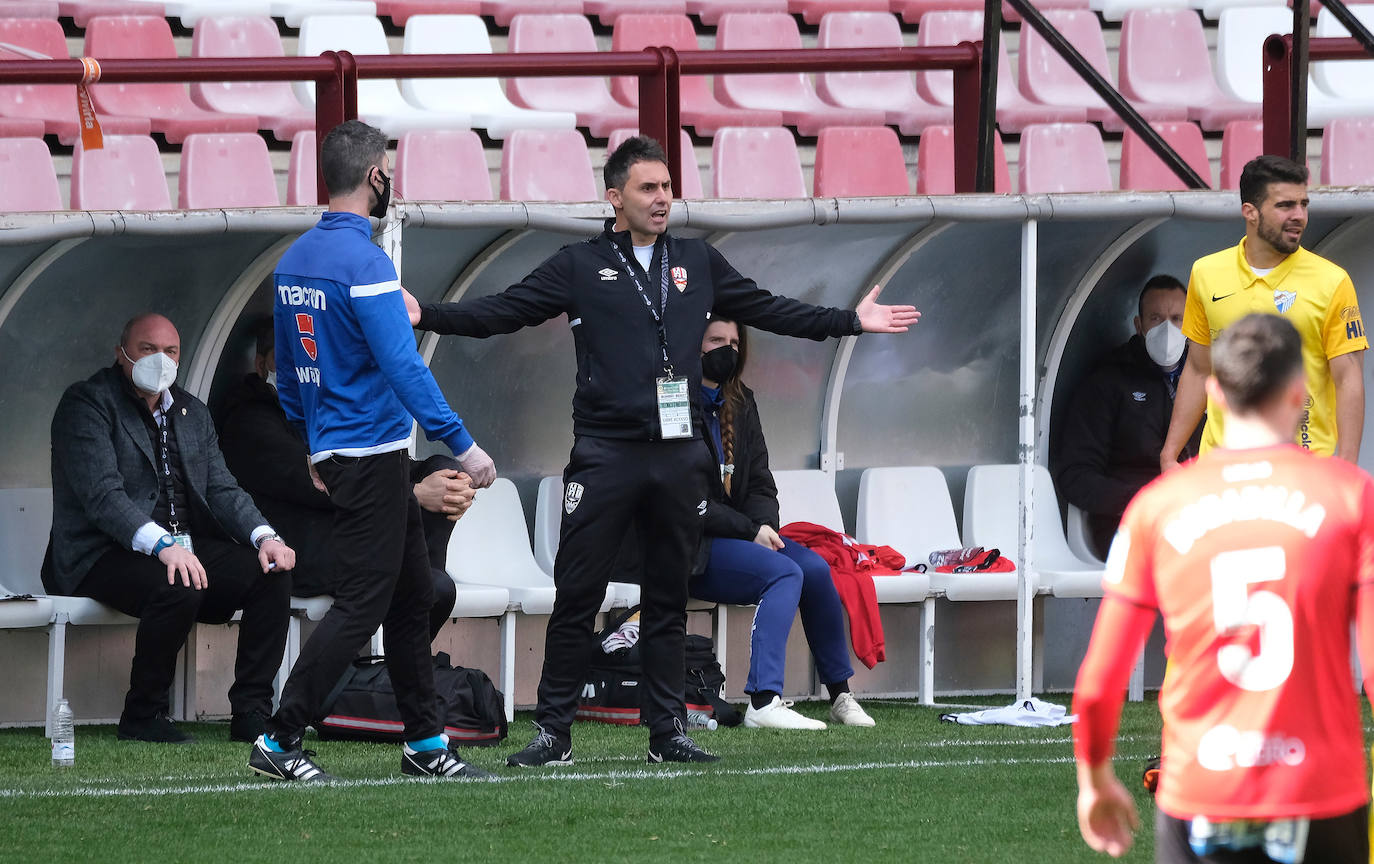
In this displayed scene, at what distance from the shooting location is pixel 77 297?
7.42 m

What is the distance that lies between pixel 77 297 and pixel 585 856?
3.83 metres

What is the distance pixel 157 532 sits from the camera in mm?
6738

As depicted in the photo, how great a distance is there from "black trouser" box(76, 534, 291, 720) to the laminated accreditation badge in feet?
5.96

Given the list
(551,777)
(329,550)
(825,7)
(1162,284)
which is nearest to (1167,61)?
(825,7)

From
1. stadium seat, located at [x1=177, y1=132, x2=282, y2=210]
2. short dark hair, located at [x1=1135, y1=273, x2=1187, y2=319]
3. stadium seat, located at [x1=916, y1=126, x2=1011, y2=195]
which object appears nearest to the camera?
short dark hair, located at [x1=1135, y1=273, x2=1187, y2=319]

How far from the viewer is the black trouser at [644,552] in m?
5.70

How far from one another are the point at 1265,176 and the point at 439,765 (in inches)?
108

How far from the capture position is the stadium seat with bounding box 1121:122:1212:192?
10.4 meters

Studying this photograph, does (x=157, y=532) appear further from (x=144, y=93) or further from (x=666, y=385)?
(x=144, y=93)

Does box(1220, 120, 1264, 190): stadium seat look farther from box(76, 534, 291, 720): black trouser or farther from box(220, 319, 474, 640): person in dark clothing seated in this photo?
box(76, 534, 291, 720): black trouser

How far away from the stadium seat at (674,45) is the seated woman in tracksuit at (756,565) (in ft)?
10.9

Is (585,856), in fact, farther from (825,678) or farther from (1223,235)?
(1223,235)

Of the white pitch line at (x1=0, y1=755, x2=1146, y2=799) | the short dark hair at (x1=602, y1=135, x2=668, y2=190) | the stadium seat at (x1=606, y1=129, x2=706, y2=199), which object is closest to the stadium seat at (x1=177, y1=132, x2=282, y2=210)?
the stadium seat at (x1=606, y1=129, x2=706, y2=199)

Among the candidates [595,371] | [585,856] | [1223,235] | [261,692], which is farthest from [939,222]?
[585,856]
